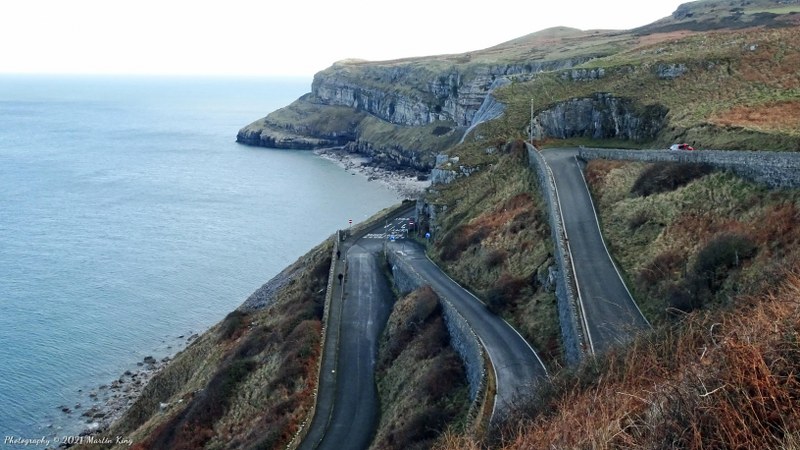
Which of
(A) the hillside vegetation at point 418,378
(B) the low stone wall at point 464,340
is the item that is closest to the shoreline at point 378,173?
(B) the low stone wall at point 464,340

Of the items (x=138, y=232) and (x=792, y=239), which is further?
(x=138, y=232)

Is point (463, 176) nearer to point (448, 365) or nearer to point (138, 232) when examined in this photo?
point (448, 365)

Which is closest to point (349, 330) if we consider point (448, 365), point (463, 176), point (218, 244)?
point (448, 365)

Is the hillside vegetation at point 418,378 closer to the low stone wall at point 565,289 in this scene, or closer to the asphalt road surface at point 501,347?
the asphalt road surface at point 501,347

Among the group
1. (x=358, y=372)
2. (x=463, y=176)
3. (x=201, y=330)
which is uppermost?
(x=463, y=176)

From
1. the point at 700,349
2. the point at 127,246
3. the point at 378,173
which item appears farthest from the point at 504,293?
the point at 378,173

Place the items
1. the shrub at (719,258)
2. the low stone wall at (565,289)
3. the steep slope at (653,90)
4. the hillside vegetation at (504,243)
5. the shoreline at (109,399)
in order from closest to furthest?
the shrub at (719,258)
the low stone wall at (565,289)
the hillside vegetation at (504,243)
the shoreline at (109,399)
the steep slope at (653,90)

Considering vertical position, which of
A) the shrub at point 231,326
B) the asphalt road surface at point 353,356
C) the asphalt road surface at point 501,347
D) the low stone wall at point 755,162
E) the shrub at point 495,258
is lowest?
the shrub at point 231,326
